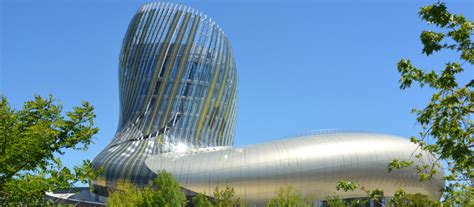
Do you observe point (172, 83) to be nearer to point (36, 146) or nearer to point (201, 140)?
point (201, 140)

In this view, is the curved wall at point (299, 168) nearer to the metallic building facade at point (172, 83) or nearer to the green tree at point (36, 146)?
the metallic building facade at point (172, 83)

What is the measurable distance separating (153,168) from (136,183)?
2452 millimetres

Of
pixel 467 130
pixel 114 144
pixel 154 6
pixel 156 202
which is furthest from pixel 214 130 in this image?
pixel 467 130

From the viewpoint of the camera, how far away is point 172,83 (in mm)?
71812

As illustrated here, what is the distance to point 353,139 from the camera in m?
59.3

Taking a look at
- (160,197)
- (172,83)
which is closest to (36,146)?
(160,197)

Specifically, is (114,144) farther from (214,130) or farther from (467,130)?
(467,130)

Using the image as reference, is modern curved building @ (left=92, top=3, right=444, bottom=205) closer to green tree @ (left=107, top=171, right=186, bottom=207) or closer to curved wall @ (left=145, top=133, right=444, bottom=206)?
curved wall @ (left=145, top=133, right=444, bottom=206)

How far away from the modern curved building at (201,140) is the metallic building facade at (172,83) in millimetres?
128

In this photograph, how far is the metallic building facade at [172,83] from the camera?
71.0 metres

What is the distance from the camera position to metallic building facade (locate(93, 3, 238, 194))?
71000 millimetres

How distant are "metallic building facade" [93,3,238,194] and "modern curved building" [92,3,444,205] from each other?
0.13 meters

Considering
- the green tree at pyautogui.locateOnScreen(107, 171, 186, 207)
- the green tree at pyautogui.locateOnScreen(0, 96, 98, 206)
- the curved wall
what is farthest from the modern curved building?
the green tree at pyautogui.locateOnScreen(0, 96, 98, 206)

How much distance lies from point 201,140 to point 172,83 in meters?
8.11
